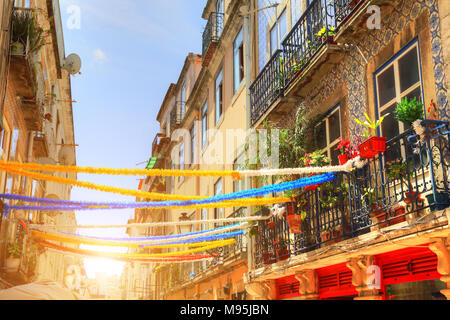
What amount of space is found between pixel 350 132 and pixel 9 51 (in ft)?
21.2

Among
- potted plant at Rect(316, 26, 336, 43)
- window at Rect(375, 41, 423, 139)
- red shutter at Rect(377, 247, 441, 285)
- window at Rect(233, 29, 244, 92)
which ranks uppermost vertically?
window at Rect(233, 29, 244, 92)

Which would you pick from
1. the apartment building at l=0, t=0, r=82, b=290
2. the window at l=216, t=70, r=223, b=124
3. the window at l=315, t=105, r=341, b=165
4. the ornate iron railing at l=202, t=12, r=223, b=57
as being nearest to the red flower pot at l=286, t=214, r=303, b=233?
the window at l=315, t=105, r=341, b=165

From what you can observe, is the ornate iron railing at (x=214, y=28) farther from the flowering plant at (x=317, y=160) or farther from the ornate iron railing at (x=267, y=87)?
the flowering plant at (x=317, y=160)

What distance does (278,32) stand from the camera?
12.5 metres

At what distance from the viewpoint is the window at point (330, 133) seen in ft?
29.4

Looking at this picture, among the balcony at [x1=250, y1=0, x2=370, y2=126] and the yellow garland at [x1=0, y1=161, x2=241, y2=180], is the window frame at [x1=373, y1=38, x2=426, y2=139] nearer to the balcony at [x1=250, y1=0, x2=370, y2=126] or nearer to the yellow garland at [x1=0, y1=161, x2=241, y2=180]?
the balcony at [x1=250, y1=0, x2=370, y2=126]

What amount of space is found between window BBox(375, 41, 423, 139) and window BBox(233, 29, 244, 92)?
7.70 meters

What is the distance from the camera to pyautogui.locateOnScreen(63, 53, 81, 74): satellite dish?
661 inches

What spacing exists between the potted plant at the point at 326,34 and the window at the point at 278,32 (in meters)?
3.34

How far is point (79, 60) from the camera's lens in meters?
17.0

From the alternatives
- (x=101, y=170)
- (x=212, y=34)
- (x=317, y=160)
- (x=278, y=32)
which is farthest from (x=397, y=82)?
(x=212, y=34)

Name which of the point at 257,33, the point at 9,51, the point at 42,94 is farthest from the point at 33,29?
the point at 257,33

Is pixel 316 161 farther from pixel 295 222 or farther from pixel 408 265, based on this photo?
pixel 408 265

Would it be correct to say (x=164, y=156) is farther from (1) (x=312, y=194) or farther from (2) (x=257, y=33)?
(1) (x=312, y=194)
